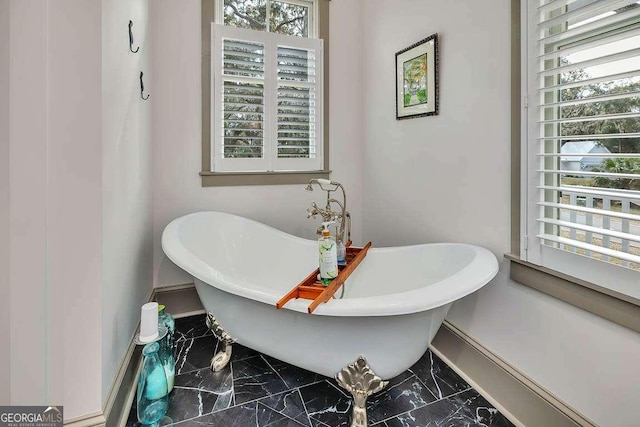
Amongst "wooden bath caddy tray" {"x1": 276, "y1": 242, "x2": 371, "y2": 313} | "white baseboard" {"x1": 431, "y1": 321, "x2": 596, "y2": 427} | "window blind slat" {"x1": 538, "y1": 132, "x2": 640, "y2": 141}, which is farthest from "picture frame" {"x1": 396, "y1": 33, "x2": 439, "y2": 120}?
"white baseboard" {"x1": 431, "y1": 321, "x2": 596, "y2": 427}

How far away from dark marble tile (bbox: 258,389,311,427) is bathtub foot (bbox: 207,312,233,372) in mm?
365

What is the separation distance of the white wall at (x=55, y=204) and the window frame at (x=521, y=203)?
164cm

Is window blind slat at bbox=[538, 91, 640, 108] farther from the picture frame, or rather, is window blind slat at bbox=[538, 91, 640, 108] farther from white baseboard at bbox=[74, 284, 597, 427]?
white baseboard at bbox=[74, 284, 597, 427]

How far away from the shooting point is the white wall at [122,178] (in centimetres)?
128

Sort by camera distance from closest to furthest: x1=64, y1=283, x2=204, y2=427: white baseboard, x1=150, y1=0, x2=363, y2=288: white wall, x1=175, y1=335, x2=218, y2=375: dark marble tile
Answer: x1=64, y1=283, x2=204, y2=427: white baseboard
x1=175, y1=335, x2=218, y2=375: dark marble tile
x1=150, y1=0, x2=363, y2=288: white wall

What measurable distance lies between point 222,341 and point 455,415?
119 cm

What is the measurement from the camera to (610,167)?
119 centimetres

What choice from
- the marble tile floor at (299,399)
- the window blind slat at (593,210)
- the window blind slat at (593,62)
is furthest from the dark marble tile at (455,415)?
the window blind slat at (593,62)

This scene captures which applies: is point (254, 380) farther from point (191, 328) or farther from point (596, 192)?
Answer: point (596, 192)

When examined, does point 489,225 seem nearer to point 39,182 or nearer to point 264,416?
point 264,416

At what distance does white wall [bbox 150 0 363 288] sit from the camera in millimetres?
2406

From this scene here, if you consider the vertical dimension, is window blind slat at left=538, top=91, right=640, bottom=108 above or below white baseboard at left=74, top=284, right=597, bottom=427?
above

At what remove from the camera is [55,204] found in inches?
44.5

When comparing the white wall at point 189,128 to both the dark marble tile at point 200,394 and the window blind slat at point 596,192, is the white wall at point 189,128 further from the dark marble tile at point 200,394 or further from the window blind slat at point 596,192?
the window blind slat at point 596,192
